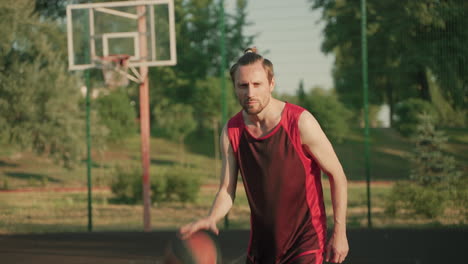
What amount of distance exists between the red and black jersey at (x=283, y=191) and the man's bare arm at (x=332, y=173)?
5 cm

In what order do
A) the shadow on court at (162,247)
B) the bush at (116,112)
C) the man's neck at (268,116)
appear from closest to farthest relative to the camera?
1. the man's neck at (268,116)
2. the shadow on court at (162,247)
3. the bush at (116,112)

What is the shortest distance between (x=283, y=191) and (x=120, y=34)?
7635mm

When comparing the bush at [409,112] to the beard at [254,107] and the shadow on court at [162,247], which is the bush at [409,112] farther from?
the beard at [254,107]

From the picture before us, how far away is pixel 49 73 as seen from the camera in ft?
45.5

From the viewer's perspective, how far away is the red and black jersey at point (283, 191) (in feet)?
9.57

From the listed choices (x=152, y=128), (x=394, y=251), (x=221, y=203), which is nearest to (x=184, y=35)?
(x=394, y=251)

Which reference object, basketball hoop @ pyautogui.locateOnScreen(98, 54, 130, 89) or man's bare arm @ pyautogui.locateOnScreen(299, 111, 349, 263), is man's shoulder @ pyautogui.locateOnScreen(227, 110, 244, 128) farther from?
basketball hoop @ pyautogui.locateOnScreen(98, 54, 130, 89)

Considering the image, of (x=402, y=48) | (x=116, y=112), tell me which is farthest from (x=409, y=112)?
(x=116, y=112)

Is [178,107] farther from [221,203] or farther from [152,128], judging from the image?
[221,203]

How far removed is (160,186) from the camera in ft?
42.5

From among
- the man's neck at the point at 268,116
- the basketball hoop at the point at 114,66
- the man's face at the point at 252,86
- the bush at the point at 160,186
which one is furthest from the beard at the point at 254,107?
the bush at the point at 160,186

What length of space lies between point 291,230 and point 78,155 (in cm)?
1259

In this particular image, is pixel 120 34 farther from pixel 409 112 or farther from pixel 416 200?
pixel 409 112

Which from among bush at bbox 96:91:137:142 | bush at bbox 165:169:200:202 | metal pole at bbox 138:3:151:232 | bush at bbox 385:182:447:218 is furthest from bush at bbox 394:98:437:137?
bush at bbox 96:91:137:142
